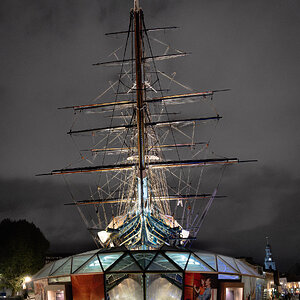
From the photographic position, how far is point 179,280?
794 inches

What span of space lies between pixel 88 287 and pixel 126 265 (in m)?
2.40

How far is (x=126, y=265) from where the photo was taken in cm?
2022

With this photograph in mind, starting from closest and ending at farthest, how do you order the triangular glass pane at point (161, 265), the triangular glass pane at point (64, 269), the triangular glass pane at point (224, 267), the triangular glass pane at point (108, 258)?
the triangular glass pane at point (161, 265) → the triangular glass pane at point (108, 258) → the triangular glass pane at point (224, 267) → the triangular glass pane at point (64, 269)

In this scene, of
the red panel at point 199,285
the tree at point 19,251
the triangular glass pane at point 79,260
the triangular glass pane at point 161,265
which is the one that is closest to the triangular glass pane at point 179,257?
the triangular glass pane at point 161,265

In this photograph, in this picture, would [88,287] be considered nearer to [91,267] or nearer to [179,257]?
[91,267]

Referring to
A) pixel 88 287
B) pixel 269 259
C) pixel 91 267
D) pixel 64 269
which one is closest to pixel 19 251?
pixel 64 269

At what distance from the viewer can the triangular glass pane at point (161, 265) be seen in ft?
65.3

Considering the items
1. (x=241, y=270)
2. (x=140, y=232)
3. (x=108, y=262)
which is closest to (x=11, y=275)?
(x=140, y=232)

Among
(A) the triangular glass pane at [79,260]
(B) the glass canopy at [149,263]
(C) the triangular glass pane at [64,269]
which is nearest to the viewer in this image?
(B) the glass canopy at [149,263]

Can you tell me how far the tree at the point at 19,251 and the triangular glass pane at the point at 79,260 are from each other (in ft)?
77.6

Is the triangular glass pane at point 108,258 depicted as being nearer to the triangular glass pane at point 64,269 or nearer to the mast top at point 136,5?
the triangular glass pane at point 64,269

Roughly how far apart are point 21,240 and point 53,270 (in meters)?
24.3

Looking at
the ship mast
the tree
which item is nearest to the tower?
the tree

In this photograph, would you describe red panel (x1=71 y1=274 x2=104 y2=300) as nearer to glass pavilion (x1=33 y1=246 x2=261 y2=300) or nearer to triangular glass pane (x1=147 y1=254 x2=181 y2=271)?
glass pavilion (x1=33 y1=246 x2=261 y2=300)
